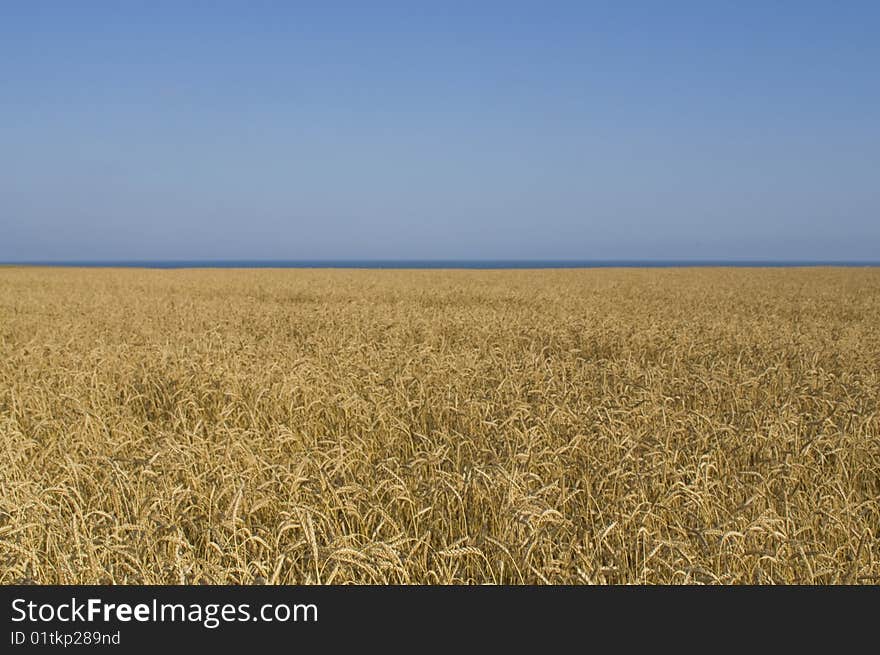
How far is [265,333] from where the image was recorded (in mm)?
11266

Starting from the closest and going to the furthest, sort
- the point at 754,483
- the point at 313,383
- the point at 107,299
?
the point at 754,483 → the point at 313,383 → the point at 107,299

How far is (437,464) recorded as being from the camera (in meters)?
3.92

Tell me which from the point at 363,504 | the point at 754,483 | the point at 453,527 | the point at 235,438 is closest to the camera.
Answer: the point at 453,527

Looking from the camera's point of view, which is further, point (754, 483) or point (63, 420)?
point (63, 420)

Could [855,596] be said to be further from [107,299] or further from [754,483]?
[107,299]

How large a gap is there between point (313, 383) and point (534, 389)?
210 centimetres

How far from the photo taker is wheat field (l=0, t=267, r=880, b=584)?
8.87 ft

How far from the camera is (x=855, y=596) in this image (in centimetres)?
243

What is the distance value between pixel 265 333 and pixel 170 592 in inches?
363

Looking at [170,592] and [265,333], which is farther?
[265,333]

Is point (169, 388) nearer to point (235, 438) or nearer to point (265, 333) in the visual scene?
point (235, 438)

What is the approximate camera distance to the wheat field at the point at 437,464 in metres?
2.71

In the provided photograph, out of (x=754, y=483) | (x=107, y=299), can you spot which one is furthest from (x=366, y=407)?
(x=107, y=299)

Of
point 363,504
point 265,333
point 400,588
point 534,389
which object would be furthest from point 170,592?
point 265,333
